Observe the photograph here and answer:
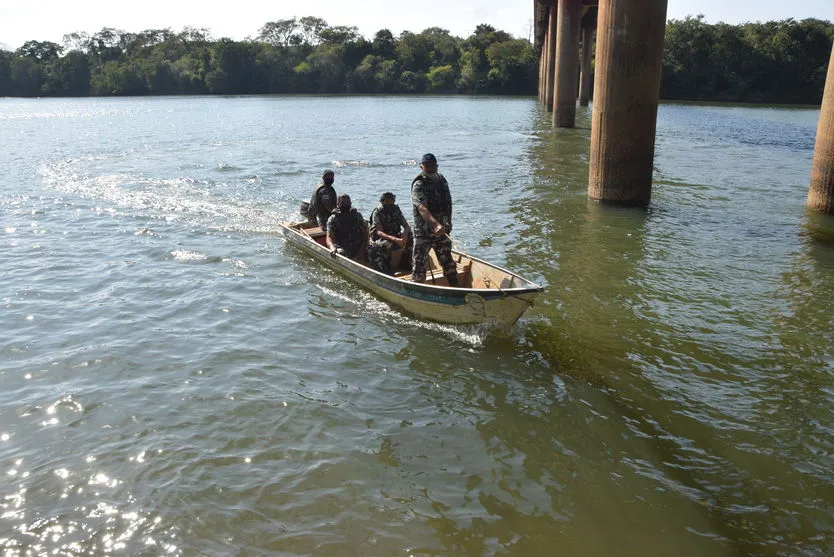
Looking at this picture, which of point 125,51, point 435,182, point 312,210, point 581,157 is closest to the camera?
point 435,182

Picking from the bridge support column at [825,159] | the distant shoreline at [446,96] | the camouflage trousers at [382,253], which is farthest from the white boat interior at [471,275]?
the distant shoreline at [446,96]

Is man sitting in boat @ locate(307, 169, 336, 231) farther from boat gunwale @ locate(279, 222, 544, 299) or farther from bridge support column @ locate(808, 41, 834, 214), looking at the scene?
bridge support column @ locate(808, 41, 834, 214)

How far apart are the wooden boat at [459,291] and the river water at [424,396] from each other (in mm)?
247

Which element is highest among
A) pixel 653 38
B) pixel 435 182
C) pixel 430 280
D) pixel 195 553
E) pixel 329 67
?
pixel 329 67

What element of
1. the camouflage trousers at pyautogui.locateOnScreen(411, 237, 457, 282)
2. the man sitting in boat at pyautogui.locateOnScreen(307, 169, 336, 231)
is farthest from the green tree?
the camouflage trousers at pyautogui.locateOnScreen(411, 237, 457, 282)

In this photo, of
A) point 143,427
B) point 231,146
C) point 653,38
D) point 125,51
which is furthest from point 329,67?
point 143,427

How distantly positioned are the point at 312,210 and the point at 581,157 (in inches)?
555

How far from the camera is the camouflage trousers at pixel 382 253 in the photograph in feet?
33.6

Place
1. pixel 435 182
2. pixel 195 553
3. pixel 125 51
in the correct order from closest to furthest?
pixel 195 553
pixel 435 182
pixel 125 51

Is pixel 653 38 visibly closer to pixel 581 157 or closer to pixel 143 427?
pixel 581 157

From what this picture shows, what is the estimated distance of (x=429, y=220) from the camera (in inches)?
349

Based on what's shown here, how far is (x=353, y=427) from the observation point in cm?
651

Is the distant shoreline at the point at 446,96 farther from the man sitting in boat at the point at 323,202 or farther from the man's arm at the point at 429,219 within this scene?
the man's arm at the point at 429,219

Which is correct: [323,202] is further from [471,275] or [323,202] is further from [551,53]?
[551,53]
